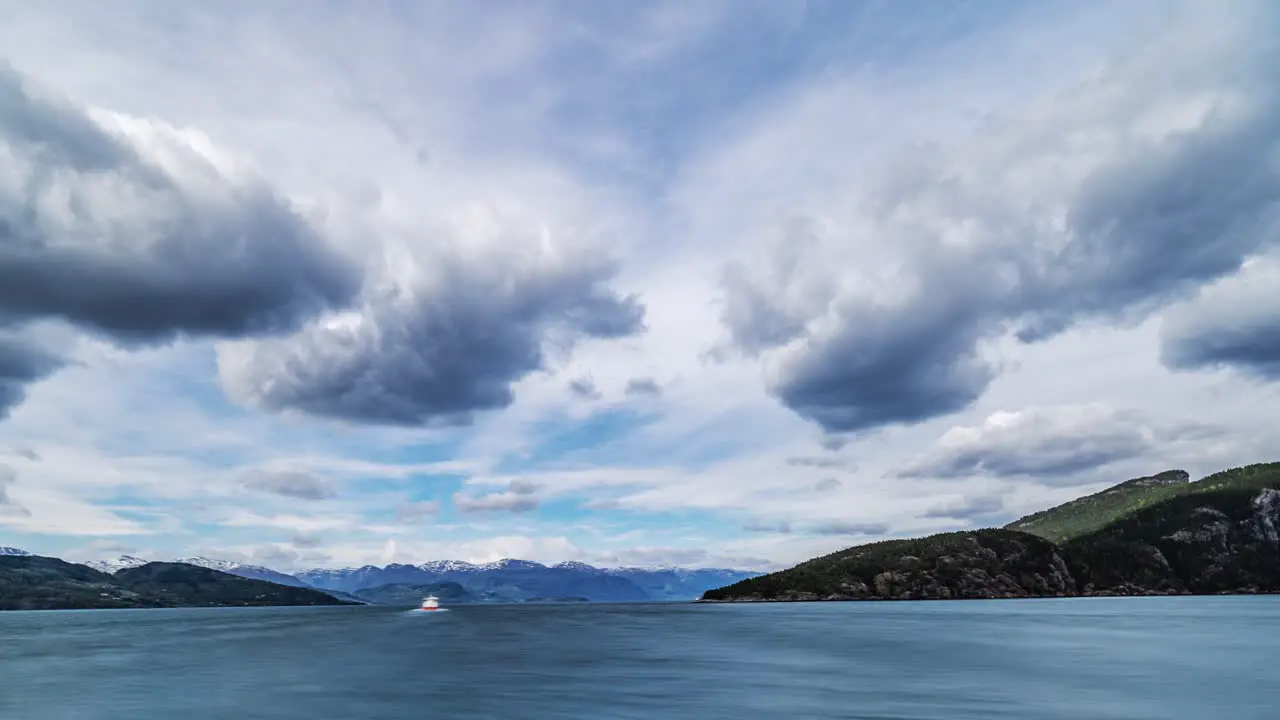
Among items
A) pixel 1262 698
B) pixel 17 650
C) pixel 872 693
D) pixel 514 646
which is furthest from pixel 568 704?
pixel 17 650

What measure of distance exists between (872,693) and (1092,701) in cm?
2115

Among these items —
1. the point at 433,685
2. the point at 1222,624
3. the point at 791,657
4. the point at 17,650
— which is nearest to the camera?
the point at 433,685

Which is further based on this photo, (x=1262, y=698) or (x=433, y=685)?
(x=433, y=685)

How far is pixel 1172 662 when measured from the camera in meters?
105

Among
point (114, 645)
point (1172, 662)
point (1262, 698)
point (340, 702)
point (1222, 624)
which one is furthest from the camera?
point (1222, 624)

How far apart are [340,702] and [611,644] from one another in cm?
9249

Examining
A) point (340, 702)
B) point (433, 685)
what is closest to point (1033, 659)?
point (433, 685)

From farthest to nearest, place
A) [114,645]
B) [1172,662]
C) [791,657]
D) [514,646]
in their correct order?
[114,645] → [514,646] → [791,657] → [1172,662]

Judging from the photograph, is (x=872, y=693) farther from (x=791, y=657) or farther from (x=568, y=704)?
(x=791, y=657)

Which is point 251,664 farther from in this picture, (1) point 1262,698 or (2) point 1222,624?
(2) point 1222,624

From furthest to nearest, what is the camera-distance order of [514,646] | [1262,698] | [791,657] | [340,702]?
[514,646] → [791,657] → [340,702] → [1262,698]

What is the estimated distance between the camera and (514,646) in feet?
503

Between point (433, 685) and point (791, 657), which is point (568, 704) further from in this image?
point (791, 657)

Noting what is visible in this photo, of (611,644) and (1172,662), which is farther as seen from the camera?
(611,644)
